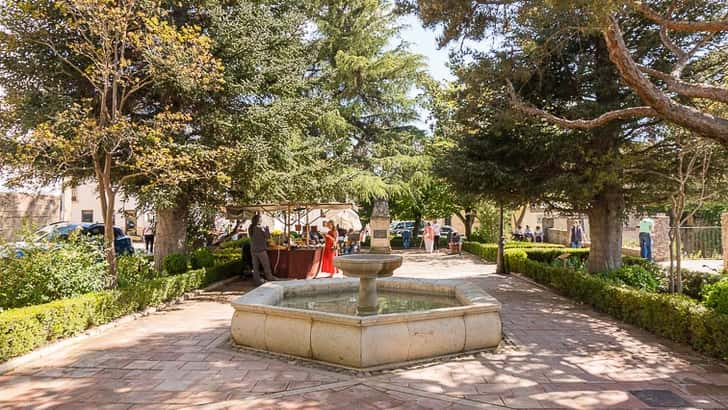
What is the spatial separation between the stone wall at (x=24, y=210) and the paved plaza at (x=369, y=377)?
30.5 feet

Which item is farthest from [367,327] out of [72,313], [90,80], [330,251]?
[330,251]

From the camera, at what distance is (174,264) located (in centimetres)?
1132

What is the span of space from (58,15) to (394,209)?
23.5 metres

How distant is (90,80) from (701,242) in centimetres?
2311

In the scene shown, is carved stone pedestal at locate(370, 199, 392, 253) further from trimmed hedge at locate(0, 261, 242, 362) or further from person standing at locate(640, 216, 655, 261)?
trimmed hedge at locate(0, 261, 242, 362)

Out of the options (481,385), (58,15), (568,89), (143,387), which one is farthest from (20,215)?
(568,89)

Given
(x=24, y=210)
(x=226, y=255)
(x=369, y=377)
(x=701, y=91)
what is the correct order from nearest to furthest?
(x=369, y=377) < (x=701, y=91) < (x=226, y=255) < (x=24, y=210)

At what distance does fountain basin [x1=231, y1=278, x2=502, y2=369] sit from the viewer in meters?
5.21

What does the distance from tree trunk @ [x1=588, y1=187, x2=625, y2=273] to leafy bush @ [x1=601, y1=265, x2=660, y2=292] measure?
132 cm

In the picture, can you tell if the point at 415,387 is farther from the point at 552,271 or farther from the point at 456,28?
the point at 552,271

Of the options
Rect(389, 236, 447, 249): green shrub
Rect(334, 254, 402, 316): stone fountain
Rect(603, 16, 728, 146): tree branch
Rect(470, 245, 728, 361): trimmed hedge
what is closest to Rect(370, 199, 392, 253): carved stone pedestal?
Rect(470, 245, 728, 361): trimmed hedge

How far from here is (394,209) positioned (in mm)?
30906

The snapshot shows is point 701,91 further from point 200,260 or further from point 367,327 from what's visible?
point 200,260

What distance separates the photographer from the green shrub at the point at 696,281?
9250 millimetres
